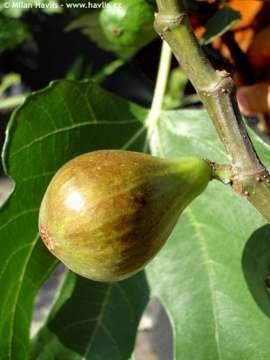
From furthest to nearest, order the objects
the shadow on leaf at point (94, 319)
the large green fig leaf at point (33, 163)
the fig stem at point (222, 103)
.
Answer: the shadow on leaf at point (94, 319)
the large green fig leaf at point (33, 163)
the fig stem at point (222, 103)

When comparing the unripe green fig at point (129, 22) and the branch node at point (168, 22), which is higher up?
the branch node at point (168, 22)

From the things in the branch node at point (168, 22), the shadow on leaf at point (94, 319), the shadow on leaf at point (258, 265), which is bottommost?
the shadow on leaf at point (94, 319)

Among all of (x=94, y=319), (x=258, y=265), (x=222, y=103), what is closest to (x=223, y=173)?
(x=222, y=103)

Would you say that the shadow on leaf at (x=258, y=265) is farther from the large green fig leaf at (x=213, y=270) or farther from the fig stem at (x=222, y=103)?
the fig stem at (x=222, y=103)

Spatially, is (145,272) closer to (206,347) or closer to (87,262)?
(206,347)

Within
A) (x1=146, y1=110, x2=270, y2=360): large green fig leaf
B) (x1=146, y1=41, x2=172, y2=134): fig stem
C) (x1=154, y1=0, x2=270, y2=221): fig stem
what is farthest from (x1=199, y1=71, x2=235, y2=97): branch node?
(x1=146, y1=41, x2=172, y2=134): fig stem

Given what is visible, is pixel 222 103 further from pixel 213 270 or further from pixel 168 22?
pixel 213 270

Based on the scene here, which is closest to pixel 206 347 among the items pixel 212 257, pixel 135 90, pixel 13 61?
pixel 212 257

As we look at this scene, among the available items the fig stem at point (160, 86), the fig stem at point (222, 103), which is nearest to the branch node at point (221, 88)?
the fig stem at point (222, 103)
